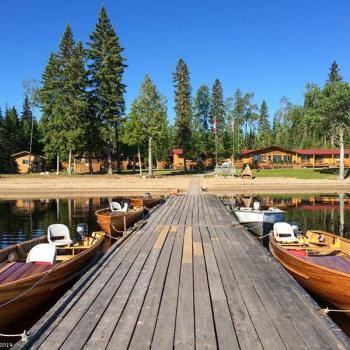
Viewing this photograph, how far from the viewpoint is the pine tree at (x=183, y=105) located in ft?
220

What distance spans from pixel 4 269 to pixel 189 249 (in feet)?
15.0

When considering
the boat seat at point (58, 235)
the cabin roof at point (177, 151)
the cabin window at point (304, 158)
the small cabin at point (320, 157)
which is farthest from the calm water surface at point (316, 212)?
the cabin roof at point (177, 151)

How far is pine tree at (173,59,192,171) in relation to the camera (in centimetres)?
6706

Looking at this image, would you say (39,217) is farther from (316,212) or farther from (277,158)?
(277,158)

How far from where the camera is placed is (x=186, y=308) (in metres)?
5.86

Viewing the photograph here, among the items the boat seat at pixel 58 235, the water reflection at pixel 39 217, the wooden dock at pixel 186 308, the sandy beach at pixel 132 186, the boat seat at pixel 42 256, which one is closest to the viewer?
the wooden dock at pixel 186 308

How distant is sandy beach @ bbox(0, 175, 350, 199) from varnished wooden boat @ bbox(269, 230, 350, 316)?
1008 inches

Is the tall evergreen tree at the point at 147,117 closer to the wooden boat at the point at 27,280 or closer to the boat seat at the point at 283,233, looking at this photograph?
the boat seat at the point at 283,233

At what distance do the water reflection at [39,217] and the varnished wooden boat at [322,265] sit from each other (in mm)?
11544

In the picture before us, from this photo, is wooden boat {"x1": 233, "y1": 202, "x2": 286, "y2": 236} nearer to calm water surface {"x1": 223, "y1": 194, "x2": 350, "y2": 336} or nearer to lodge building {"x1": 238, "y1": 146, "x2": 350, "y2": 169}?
calm water surface {"x1": 223, "y1": 194, "x2": 350, "y2": 336}

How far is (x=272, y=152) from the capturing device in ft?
224

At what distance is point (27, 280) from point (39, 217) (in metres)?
17.0

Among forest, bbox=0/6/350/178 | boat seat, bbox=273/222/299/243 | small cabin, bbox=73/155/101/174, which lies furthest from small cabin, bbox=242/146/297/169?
boat seat, bbox=273/222/299/243

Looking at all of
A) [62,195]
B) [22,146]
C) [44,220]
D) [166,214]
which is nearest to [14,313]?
[166,214]
